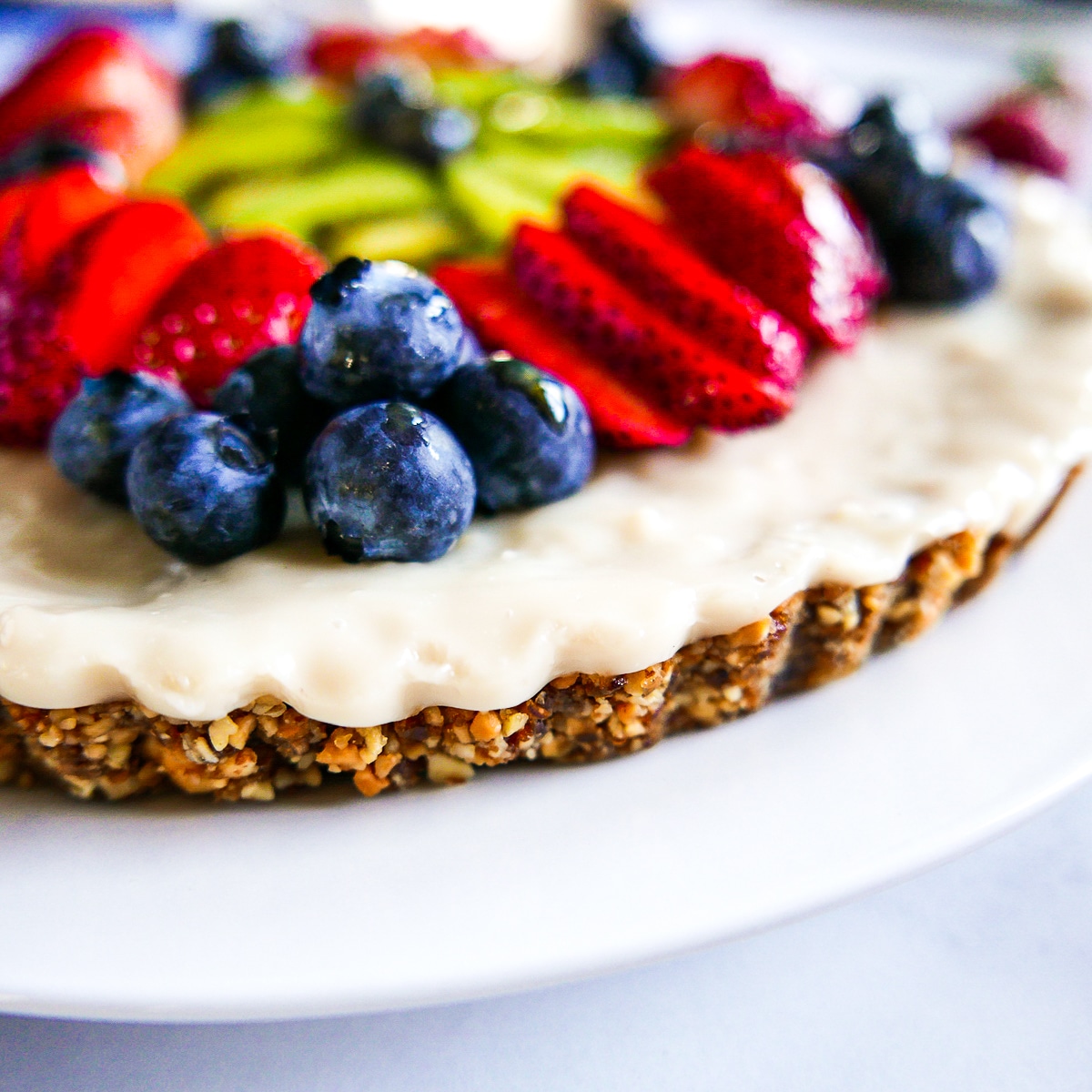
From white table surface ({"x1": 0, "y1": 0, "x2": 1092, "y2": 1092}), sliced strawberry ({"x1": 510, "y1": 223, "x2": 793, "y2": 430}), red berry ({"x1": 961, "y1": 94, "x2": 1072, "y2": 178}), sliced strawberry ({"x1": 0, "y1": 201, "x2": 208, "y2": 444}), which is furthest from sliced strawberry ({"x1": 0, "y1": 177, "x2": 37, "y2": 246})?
red berry ({"x1": 961, "y1": 94, "x2": 1072, "y2": 178})

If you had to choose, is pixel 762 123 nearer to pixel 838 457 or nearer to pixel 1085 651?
pixel 838 457

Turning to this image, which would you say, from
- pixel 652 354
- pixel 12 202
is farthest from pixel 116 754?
pixel 12 202

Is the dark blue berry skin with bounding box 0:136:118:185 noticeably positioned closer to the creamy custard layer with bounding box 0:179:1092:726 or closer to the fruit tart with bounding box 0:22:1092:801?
the fruit tart with bounding box 0:22:1092:801

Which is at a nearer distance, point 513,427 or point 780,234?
point 513,427

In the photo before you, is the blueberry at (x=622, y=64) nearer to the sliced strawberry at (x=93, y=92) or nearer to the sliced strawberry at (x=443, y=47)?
the sliced strawberry at (x=443, y=47)

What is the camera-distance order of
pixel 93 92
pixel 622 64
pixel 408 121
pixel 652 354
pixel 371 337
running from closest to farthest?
pixel 371 337, pixel 652 354, pixel 408 121, pixel 93 92, pixel 622 64

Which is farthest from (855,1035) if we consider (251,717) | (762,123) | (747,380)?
(762,123)

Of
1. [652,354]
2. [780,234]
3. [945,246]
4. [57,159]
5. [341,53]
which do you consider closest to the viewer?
[652,354]

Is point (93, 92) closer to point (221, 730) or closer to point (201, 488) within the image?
point (201, 488)
